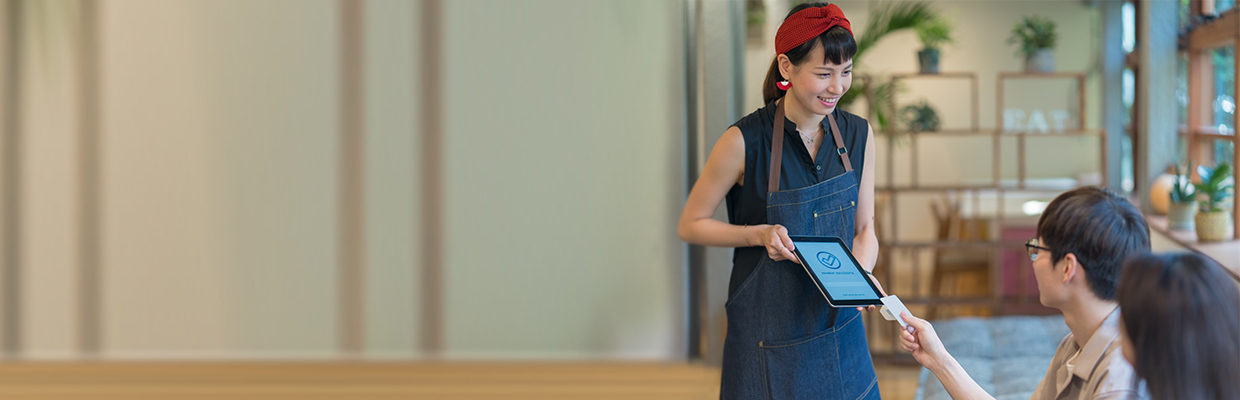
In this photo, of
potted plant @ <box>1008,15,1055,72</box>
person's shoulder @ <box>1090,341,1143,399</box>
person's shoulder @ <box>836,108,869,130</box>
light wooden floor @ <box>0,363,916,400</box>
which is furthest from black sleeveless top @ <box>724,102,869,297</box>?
potted plant @ <box>1008,15,1055,72</box>

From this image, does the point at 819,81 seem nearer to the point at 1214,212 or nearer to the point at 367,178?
the point at 1214,212

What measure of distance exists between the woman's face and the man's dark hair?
0.41 meters

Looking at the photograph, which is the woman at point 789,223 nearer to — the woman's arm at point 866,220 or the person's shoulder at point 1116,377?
the woman's arm at point 866,220

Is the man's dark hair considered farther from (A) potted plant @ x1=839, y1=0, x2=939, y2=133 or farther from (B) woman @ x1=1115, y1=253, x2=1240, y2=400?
(A) potted plant @ x1=839, y1=0, x2=939, y2=133

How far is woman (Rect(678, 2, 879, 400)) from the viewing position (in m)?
1.58

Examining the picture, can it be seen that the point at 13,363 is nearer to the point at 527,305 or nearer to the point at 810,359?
the point at 527,305

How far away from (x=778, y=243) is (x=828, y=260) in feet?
0.31

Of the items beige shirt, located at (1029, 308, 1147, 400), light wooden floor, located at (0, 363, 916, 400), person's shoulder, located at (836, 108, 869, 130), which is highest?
person's shoulder, located at (836, 108, 869, 130)

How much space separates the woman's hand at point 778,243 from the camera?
4.89 ft

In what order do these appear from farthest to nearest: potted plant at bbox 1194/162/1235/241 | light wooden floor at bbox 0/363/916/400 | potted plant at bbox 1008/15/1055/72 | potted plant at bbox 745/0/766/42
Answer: potted plant at bbox 1008/15/1055/72
potted plant at bbox 745/0/766/42
light wooden floor at bbox 0/363/916/400
potted plant at bbox 1194/162/1235/241

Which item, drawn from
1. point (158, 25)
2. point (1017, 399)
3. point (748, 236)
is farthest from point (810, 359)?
point (158, 25)

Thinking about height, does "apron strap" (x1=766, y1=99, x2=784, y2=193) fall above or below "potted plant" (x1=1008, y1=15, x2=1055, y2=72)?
below

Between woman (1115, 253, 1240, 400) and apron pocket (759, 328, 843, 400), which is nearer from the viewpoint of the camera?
woman (1115, 253, 1240, 400)

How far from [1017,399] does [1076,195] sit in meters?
1.39
